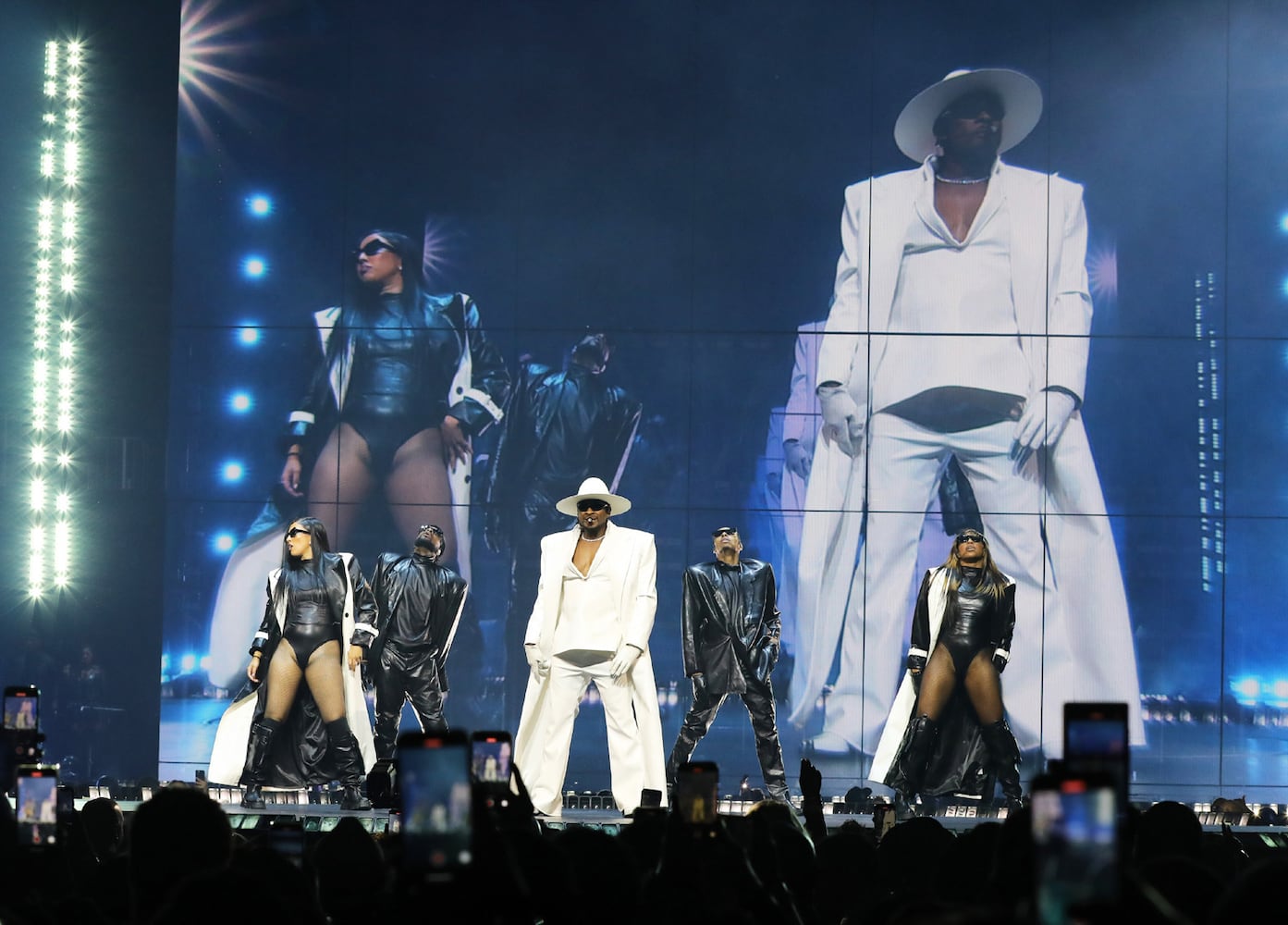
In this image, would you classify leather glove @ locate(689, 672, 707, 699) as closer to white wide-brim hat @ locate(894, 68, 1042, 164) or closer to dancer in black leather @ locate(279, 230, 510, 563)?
dancer in black leather @ locate(279, 230, 510, 563)

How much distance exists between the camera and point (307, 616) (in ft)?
45.2

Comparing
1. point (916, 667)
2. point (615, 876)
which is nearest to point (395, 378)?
point (916, 667)

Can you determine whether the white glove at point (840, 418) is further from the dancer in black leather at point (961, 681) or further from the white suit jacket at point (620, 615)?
the white suit jacket at point (620, 615)

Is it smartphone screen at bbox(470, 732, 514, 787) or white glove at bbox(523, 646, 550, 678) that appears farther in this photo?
white glove at bbox(523, 646, 550, 678)

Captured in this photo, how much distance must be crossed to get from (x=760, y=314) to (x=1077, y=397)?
2856 mm

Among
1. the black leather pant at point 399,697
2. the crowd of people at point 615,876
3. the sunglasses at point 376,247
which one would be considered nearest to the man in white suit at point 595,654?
the black leather pant at point 399,697

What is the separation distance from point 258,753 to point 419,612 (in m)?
1.72

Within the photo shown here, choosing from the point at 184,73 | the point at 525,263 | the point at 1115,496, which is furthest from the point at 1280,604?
the point at 184,73

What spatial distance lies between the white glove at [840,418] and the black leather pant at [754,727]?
2.35 m

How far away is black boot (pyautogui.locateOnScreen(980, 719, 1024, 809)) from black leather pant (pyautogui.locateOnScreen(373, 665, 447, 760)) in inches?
175

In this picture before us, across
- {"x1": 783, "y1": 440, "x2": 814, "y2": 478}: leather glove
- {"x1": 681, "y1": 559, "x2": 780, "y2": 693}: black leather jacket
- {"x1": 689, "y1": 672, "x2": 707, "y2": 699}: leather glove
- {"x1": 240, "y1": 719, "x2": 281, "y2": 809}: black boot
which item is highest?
{"x1": 783, "y1": 440, "x2": 814, "y2": 478}: leather glove

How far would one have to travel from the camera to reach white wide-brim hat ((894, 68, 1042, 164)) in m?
14.9

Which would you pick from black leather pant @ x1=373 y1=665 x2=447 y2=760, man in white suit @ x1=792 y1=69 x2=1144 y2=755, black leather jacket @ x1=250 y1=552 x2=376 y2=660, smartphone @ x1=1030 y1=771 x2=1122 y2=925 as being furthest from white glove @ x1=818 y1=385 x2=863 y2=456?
smartphone @ x1=1030 y1=771 x2=1122 y2=925

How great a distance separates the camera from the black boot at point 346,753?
13688mm
